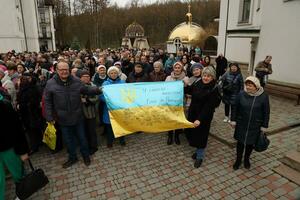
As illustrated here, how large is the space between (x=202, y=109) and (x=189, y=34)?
41758 mm

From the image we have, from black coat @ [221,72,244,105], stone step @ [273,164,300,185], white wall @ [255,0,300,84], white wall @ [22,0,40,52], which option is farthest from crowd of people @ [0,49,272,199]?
white wall @ [22,0,40,52]

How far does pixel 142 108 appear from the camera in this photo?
512cm

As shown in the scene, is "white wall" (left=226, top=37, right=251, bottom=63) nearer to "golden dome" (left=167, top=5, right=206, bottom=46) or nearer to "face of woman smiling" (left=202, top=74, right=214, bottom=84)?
"golden dome" (left=167, top=5, right=206, bottom=46)

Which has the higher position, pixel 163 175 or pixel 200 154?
pixel 200 154

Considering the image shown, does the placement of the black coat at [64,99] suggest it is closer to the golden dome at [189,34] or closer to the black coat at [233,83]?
the black coat at [233,83]

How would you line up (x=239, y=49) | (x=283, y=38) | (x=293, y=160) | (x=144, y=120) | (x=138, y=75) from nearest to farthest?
(x=293, y=160), (x=144, y=120), (x=138, y=75), (x=283, y=38), (x=239, y=49)

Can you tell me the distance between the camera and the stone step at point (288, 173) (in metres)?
4.56

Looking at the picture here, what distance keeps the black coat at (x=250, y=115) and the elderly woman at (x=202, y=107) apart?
0.48m

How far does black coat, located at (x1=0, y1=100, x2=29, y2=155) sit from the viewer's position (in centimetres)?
338

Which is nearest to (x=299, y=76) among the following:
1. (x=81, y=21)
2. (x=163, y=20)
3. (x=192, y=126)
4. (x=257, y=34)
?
(x=257, y=34)

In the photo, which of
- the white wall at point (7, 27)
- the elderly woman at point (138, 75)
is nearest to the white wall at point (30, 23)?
the white wall at point (7, 27)

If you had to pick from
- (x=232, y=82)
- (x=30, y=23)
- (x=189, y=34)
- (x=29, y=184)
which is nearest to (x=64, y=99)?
(x=29, y=184)

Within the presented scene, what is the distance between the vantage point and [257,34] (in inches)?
499

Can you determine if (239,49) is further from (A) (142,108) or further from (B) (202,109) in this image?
(A) (142,108)
